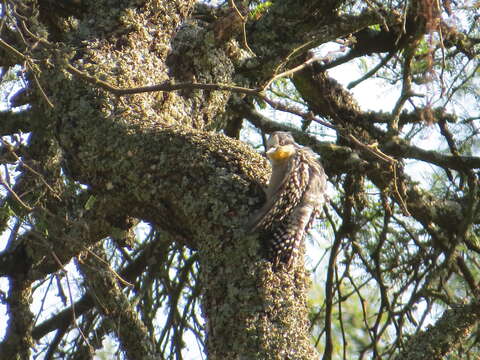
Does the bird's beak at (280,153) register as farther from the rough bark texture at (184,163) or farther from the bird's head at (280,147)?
the rough bark texture at (184,163)

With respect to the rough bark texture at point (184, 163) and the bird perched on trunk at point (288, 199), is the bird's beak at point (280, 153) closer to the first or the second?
the bird perched on trunk at point (288, 199)

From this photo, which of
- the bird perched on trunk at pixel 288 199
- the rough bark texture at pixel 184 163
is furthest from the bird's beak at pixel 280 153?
the rough bark texture at pixel 184 163

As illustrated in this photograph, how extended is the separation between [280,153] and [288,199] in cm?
72

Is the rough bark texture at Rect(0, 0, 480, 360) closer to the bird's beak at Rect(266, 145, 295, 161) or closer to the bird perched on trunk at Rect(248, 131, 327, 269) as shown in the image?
the bird perched on trunk at Rect(248, 131, 327, 269)

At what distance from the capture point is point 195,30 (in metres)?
3.80

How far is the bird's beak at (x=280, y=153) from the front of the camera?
3893mm

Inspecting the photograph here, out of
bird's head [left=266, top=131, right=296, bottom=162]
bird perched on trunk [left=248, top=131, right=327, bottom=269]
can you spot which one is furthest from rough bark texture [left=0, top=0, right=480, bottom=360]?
bird's head [left=266, top=131, right=296, bottom=162]

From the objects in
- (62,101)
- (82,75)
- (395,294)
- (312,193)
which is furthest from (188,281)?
(82,75)

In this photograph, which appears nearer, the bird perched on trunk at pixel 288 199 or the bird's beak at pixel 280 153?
the bird perched on trunk at pixel 288 199

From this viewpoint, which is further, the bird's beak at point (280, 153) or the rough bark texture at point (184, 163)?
the bird's beak at point (280, 153)

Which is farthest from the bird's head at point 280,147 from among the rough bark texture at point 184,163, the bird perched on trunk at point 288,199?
the rough bark texture at point 184,163

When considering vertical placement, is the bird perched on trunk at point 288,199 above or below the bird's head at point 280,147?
below

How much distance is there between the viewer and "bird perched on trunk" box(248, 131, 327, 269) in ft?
8.51

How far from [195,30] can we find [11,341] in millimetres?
1781
